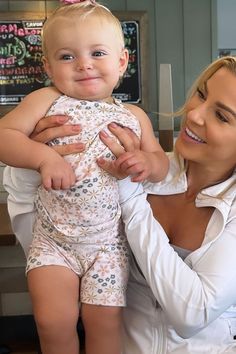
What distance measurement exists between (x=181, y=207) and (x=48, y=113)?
1.35 ft

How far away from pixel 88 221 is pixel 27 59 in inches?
73.3

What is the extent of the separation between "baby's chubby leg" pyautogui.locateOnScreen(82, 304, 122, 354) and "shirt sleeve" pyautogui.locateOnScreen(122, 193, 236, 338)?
0.36ft

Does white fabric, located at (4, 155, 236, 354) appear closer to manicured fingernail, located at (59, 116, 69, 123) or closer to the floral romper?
the floral romper

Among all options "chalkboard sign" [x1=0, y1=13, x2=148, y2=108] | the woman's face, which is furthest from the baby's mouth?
"chalkboard sign" [x1=0, y1=13, x2=148, y2=108]

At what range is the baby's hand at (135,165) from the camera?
3.66 feet

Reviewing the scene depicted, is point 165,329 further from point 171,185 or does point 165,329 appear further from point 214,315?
point 171,185

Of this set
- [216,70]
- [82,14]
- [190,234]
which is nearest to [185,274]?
[190,234]

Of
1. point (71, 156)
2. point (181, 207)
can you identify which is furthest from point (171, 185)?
point (71, 156)

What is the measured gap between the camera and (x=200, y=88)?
1.31m

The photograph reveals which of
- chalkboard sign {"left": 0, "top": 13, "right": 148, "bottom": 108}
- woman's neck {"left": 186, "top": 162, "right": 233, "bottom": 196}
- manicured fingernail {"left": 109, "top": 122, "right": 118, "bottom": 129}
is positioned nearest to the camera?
manicured fingernail {"left": 109, "top": 122, "right": 118, "bottom": 129}

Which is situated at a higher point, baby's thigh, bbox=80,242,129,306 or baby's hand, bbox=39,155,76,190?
baby's hand, bbox=39,155,76,190

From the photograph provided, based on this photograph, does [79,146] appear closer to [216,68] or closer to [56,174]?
[56,174]

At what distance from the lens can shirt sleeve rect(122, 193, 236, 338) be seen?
1118 mm

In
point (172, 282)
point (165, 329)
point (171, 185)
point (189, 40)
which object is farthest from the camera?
point (189, 40)
